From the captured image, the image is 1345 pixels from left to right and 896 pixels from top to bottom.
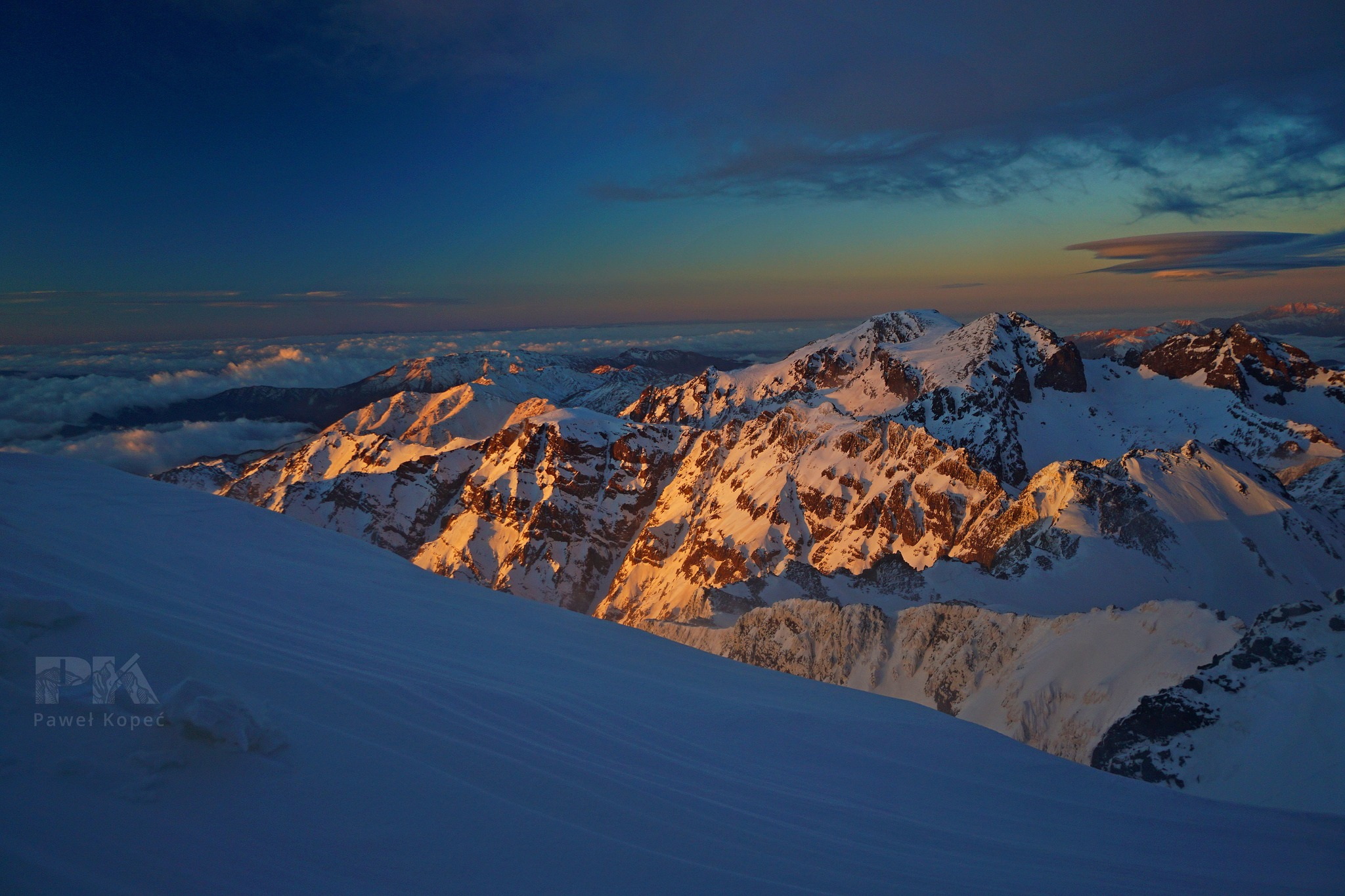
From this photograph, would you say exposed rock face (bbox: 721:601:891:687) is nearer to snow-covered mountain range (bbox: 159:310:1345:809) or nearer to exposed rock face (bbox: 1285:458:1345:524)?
snow-covered mountain range (bbox: 159:310:1345:809)

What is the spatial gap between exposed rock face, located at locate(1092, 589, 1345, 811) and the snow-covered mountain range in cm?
404

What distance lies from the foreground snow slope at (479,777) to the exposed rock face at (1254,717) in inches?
767

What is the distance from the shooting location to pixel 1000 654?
127 ft

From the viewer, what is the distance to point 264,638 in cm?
591

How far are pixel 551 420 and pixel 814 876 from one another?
171 m

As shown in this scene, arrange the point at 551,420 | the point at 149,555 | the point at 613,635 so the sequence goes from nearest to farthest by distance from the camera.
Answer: the point at 149,555, the point at 613,635, the point at 551,420

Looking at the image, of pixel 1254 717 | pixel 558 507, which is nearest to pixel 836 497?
pixel 558 507

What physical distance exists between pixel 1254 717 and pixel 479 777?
1131 inches

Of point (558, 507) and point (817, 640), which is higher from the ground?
point (817, 640)

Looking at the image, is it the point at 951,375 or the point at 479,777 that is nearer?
the point at 479,777

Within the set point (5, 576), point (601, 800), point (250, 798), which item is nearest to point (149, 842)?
point (250, 798)

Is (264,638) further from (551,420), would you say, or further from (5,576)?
(551,420)

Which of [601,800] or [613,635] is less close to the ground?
[601,800]

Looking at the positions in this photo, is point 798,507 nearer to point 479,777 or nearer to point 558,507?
point 558,507
